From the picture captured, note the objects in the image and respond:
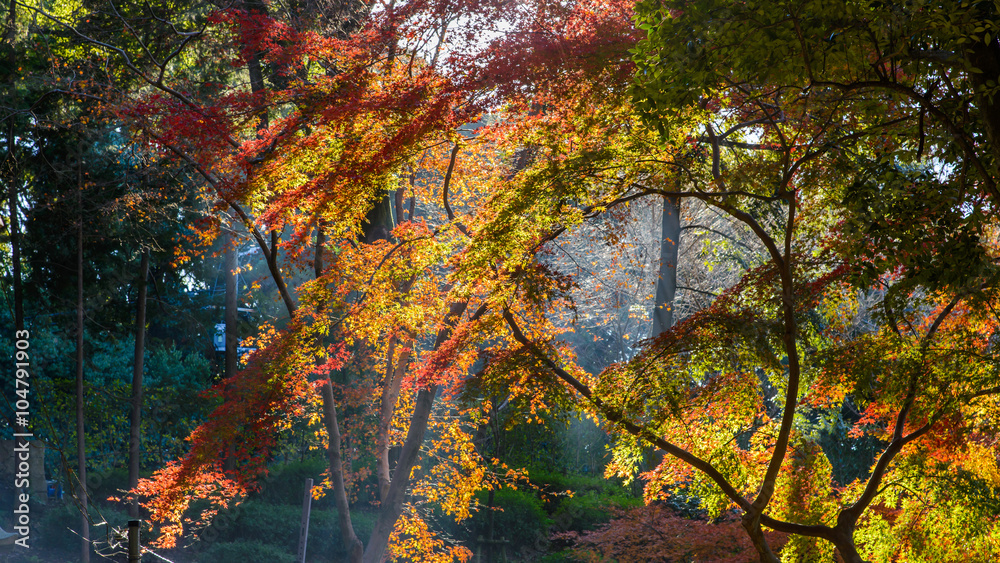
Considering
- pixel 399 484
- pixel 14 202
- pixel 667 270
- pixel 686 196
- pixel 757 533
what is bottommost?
pixel 757 533

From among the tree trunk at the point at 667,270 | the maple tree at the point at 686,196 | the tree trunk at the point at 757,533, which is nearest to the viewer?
the maple tree at the point at 686,196

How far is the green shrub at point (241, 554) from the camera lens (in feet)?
33.4

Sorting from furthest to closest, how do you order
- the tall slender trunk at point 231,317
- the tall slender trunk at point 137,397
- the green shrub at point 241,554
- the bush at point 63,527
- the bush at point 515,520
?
the tall slender trunk at point 231,317, the bush at point 63,527, the bush at point 515,520, the green shrub at point 241,554, the tall slender trunk at point 137,397

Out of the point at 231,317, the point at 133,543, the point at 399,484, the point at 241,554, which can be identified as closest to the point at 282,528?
the point at 241,554

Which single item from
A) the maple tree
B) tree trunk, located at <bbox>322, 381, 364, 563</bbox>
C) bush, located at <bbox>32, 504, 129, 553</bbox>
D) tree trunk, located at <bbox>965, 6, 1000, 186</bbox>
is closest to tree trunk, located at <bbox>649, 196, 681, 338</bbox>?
the maple tree

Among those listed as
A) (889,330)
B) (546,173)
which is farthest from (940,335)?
(546,173)

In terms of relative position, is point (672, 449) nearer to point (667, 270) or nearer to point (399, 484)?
point (399, 484)

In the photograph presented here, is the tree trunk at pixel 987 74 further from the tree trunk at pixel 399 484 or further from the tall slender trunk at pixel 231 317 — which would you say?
the tall slender trunk at pixel 231 317

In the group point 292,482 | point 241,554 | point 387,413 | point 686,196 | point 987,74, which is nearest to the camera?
point 987,74

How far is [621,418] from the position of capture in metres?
4.22

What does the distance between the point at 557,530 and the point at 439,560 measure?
10.9 feet

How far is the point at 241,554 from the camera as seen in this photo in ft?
33.7

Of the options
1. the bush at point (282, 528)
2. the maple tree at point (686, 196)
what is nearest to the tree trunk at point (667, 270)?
the maple tree at point (686, 196)

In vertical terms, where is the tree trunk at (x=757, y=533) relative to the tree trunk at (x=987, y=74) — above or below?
below
